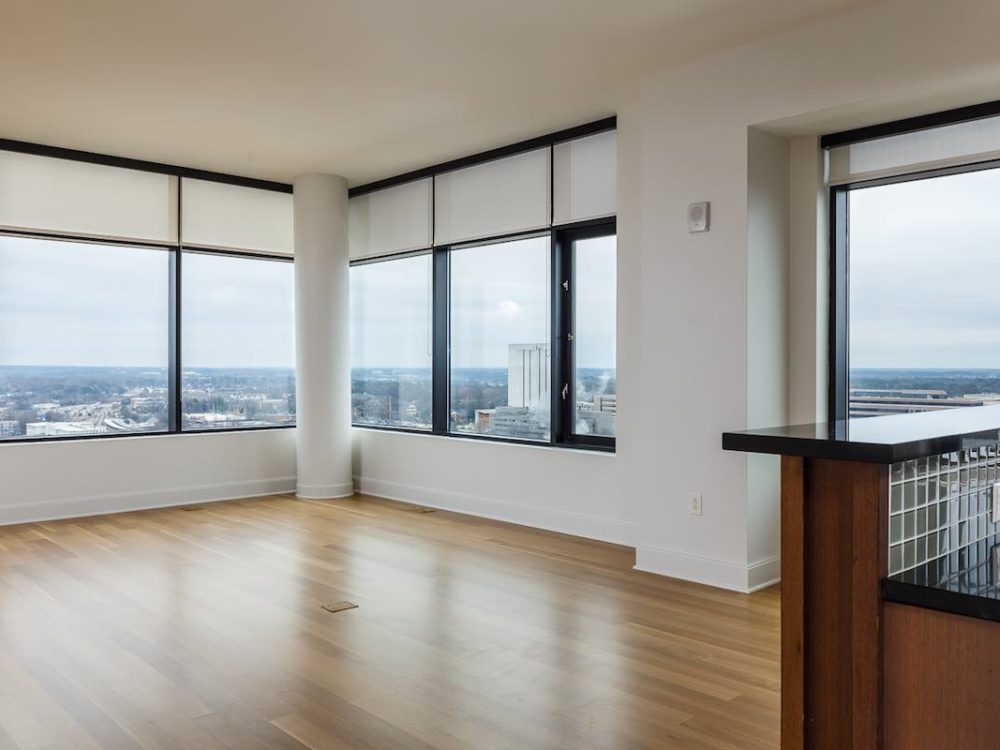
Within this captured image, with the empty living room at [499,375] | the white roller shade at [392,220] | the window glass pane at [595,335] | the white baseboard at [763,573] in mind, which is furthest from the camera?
the white roller shade at [392,220]

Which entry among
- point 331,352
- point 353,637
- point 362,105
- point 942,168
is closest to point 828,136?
point 942,168

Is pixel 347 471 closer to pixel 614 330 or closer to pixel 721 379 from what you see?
pixel 614 330

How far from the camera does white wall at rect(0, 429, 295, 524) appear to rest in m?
6.11

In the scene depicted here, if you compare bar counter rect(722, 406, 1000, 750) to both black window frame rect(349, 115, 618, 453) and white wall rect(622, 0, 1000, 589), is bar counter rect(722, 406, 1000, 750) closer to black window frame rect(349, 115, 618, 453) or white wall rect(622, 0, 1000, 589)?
white wall rect(622, 0, 1000, 589)

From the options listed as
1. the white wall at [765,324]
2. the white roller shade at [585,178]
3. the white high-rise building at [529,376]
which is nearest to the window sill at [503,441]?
the white high-rise building at [529,376]

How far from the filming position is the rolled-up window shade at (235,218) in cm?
695

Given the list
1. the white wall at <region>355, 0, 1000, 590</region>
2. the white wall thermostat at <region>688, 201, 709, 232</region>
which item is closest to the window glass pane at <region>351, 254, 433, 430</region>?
the white wall at <region>355, 0, 1000, 590</region>

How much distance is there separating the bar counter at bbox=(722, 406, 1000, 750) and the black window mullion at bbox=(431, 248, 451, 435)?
5.01 m

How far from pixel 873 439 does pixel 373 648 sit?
236 centimetres

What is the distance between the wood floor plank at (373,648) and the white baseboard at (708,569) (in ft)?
0.37

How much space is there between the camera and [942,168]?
159 inches

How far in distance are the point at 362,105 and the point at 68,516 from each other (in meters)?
3.92

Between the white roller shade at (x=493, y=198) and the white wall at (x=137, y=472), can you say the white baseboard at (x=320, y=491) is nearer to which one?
the white wall at (x=137, y=472)

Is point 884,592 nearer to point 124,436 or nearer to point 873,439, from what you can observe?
point 873,439
